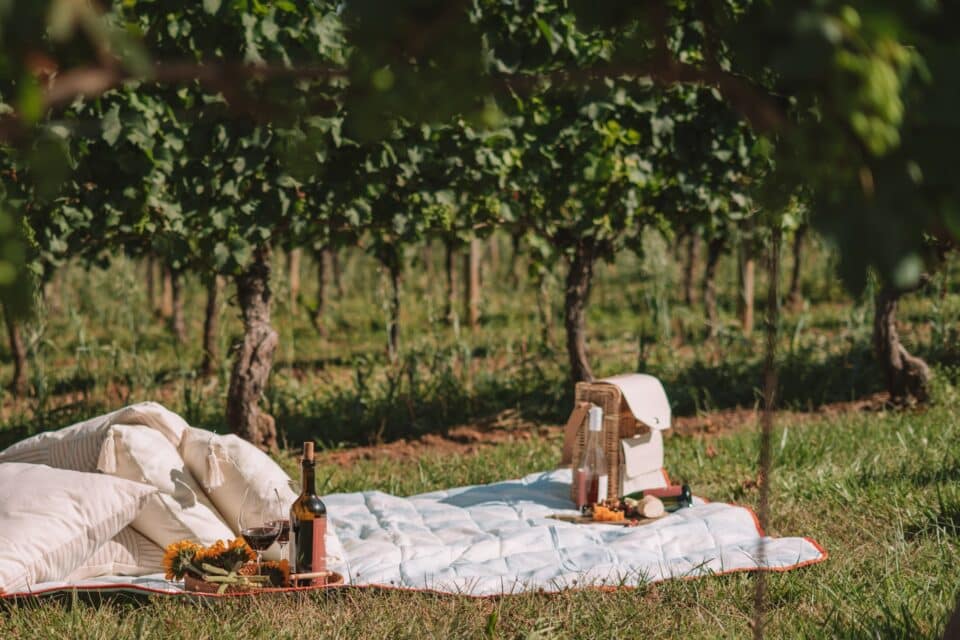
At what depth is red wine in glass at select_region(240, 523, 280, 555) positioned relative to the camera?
3.14 metres

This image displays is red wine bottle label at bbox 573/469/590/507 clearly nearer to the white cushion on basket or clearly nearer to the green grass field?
the green grass field

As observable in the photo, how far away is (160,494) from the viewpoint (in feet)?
11.1

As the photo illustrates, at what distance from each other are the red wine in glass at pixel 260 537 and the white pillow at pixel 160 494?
0.32m

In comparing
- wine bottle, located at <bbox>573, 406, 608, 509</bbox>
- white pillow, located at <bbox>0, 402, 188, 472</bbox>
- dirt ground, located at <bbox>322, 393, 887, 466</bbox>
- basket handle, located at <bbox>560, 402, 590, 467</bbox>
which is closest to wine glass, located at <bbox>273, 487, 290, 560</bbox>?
white pillow, located at <bbox>0, 402, 188, 472</bbox>

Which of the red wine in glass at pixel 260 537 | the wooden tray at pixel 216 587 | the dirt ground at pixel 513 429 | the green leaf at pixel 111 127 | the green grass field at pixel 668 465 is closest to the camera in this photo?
the green grass field at pixel 668 465

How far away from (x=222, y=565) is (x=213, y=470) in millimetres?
442

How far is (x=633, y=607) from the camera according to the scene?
2.92 metres

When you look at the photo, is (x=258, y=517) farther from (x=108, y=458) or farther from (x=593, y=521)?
(x=593, y=521)

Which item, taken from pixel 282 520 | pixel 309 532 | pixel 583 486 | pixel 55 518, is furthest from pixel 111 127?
pixel 583 486

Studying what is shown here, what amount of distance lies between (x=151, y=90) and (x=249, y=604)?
3.28 m

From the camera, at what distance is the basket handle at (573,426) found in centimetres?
434

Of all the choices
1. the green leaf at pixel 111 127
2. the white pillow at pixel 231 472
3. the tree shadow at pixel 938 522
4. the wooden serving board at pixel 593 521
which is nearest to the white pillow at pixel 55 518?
the white pillow at pixel 231 472

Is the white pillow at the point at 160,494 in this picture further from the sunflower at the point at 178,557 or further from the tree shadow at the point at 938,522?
the tree shadow at the point at 938,522

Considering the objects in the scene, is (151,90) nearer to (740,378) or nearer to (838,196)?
(740,378)
